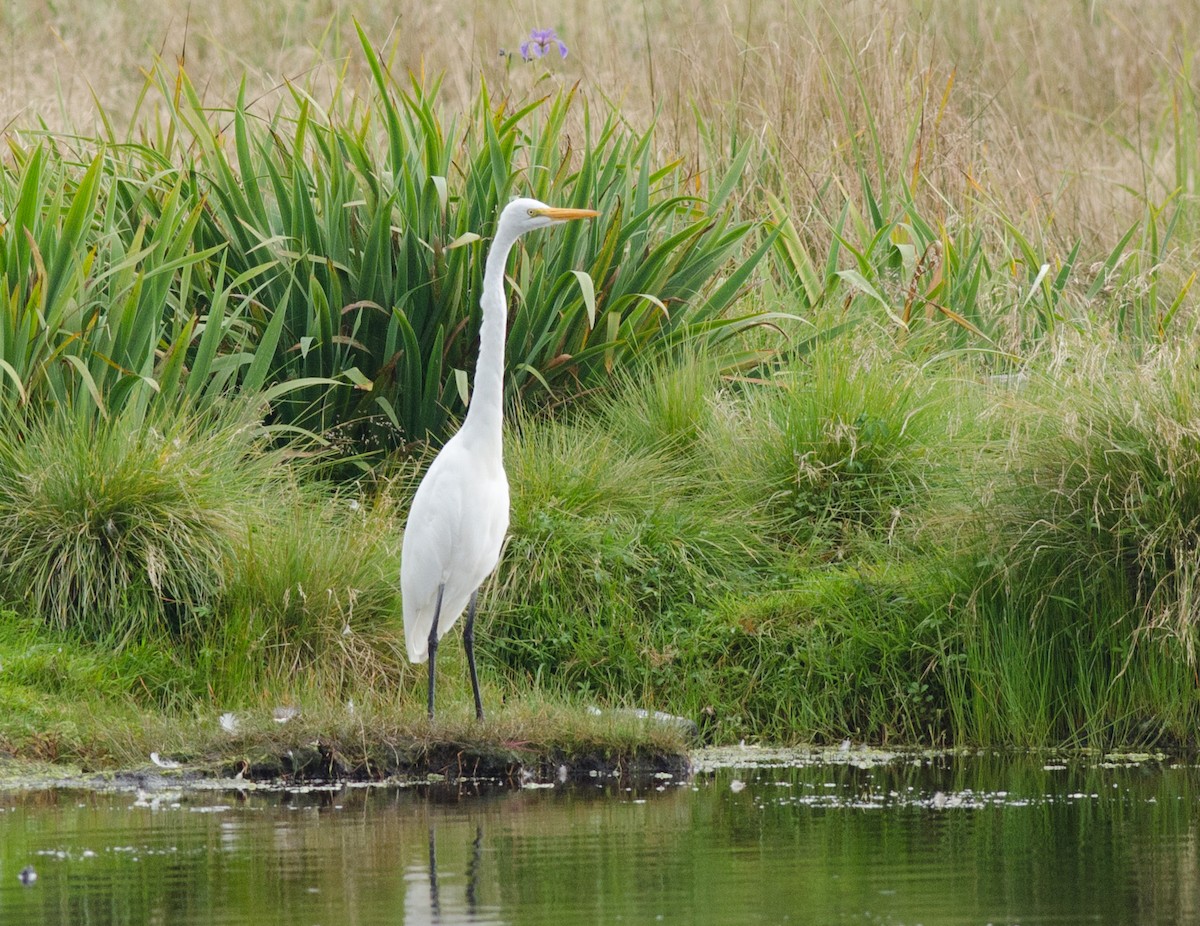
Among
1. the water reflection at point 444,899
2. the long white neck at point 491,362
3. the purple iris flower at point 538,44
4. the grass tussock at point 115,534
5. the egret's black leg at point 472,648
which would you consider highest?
the purple iris flower at point 538,44

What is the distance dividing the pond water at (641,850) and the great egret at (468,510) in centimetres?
92

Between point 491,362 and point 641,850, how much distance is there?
8.46ft

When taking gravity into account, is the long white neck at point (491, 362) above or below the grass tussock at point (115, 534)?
above

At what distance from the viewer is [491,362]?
704 centimetres

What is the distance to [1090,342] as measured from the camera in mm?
7918

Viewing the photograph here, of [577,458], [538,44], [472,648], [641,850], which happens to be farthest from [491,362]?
[538,44]

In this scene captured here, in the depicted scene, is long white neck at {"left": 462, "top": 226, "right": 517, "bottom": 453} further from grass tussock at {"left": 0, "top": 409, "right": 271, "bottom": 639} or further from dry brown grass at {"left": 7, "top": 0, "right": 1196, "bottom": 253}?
dry brown grass at {"left": 7, "top": 0, "right": 1196, "bottom": 253}

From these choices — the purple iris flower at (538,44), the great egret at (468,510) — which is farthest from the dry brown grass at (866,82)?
the great egret at (468,510)

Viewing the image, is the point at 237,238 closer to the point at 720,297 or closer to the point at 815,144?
the point at 720,297

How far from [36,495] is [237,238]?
218 centimetres

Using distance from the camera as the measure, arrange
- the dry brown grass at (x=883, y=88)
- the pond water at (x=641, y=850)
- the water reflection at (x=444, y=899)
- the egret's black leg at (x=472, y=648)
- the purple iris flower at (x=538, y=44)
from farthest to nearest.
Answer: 1. the dry brown grass at (x=883, y=88)
2. the purple iris flower at (x=538, y=44)
3. the egret's black leg at (x=472, y=648)
4. the pond water at (x=641, y=850)
5. the water reflection at (x=444, y=899)

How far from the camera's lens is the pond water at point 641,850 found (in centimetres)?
427

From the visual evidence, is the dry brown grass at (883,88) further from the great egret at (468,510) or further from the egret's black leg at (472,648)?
the egret's black leg at (472,648)

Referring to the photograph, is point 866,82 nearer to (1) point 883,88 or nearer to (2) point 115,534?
(1) point 883,88
